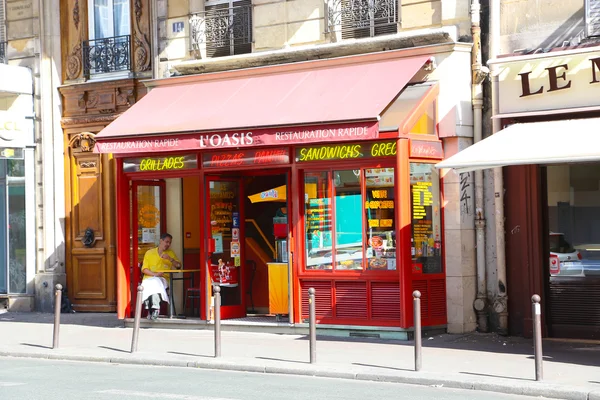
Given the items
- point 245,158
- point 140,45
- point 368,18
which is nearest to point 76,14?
point 140,45

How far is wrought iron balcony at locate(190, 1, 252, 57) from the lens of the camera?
17.1m

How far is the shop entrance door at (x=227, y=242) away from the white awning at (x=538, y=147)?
15.4ft

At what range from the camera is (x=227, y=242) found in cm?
1667

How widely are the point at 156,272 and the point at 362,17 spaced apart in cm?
503

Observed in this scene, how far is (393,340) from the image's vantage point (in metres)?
14.3

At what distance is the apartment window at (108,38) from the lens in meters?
18.7

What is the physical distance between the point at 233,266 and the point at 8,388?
21.7 ft

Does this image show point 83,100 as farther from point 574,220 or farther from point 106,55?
point 574,220

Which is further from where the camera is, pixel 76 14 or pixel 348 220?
pixel 76 14

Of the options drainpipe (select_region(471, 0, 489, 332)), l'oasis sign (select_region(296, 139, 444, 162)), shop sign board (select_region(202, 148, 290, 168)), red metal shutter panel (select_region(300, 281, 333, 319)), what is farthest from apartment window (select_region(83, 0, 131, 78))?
drainpipe (select_region(471, 0, 489, 332))

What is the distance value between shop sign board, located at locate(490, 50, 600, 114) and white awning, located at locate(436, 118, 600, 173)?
39 centimetres

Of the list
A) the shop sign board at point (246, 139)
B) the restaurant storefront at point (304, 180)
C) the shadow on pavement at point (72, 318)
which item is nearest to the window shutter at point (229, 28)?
the restaurant storefront at point (304, 180)

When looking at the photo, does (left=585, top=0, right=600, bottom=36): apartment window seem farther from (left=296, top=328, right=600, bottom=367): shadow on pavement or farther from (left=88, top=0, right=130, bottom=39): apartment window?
(left=88, top=0, right=130, bottom=39): apartment window

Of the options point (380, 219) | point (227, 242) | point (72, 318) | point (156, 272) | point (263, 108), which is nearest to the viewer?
point (380, 219)
